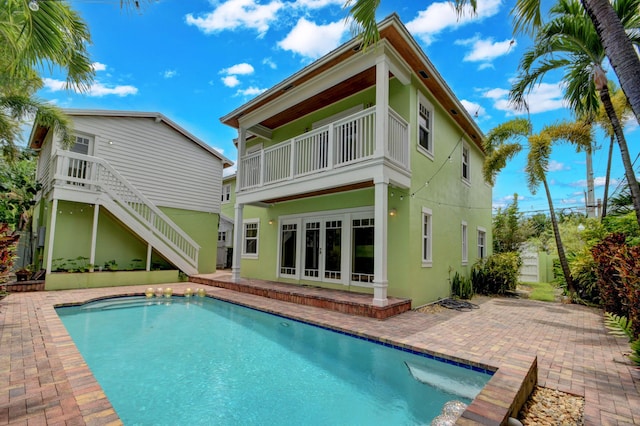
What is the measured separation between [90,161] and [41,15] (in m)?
9.55

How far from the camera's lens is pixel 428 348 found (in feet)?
16.7

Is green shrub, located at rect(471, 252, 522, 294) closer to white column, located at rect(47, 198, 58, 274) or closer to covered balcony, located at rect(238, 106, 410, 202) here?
covered balcony, located at rect(238, 106, 410, 202)

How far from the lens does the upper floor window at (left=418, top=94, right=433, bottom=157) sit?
31.3 feet

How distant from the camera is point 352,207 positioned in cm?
975

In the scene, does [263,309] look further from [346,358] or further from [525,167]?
[525,167]

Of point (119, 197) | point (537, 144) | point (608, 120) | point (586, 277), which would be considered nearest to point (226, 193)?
point (119, 197)

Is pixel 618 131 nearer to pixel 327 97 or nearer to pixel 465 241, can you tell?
pixel 465 241

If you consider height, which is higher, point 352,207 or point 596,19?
point 596,19

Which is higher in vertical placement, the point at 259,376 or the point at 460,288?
the point at 460,288

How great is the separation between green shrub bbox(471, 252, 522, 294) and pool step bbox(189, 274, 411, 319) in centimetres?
587

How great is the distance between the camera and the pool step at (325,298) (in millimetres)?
7309

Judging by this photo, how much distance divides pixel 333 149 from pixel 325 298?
4.09m

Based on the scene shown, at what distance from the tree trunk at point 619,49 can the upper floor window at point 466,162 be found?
9923 mm

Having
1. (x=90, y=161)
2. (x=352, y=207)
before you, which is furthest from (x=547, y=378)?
(x=90, y=161)
